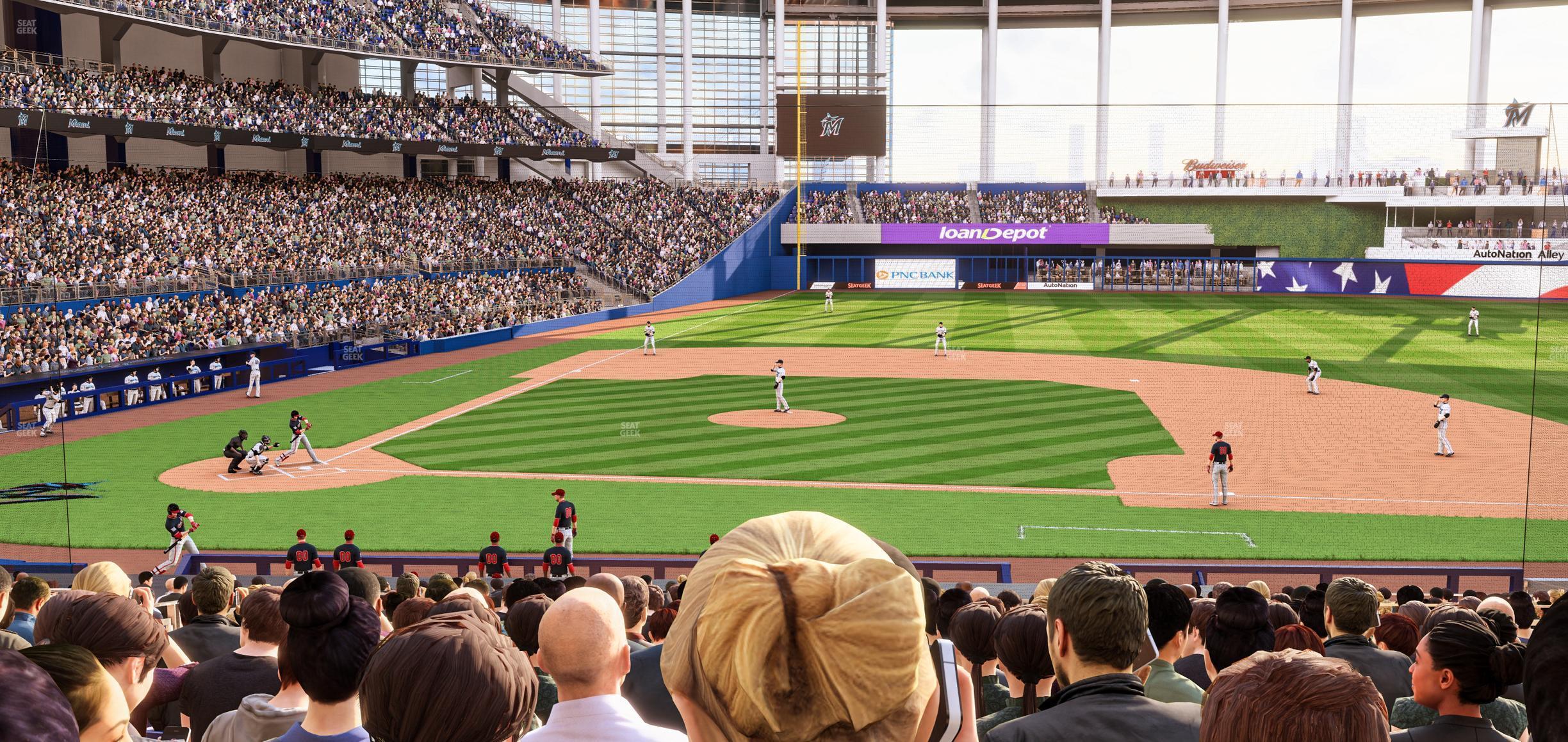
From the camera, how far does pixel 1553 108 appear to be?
13.6 m

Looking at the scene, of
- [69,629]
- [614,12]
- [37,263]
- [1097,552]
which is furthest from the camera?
[614,12]

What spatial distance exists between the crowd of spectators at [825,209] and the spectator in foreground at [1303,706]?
237 feet

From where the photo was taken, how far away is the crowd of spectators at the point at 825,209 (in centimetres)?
7588

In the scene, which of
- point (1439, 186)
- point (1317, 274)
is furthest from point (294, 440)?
point (1439, 186)

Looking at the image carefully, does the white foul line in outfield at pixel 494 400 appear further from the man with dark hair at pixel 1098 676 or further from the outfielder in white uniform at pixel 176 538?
the man with dark hair at pixel 1098 676

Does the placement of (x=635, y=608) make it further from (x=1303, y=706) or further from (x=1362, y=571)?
(x=1362, y=571)

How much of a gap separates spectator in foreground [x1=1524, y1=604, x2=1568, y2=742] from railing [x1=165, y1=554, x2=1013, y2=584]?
11004 millimetres

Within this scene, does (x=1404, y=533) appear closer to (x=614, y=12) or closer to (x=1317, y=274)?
(x=1317, y=274)

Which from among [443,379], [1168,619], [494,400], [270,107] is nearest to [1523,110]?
[1168,619]

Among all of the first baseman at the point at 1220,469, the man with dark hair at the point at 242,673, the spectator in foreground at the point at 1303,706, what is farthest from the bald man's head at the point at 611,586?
the first baseman at the point at 1220,469

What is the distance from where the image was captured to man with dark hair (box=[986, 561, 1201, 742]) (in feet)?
11.5

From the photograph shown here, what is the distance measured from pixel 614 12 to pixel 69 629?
8133 centimetres

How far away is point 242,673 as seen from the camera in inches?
205

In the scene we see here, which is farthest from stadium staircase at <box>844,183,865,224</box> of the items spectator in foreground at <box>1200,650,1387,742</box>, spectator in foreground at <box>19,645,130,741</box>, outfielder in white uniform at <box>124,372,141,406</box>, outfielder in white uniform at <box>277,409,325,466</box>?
spectator in foreground at <box>1200,650,1387,742</box>
